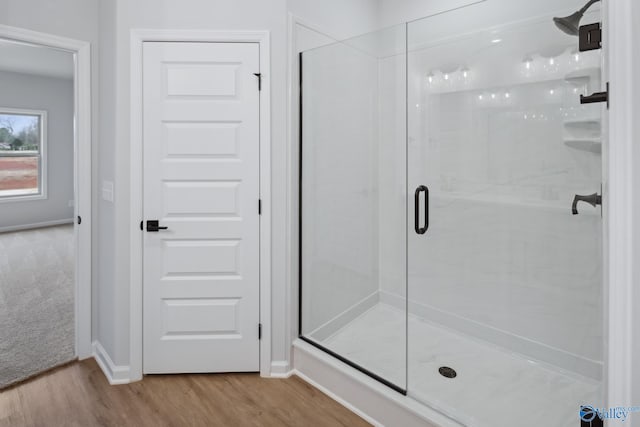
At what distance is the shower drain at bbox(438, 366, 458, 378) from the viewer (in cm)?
218

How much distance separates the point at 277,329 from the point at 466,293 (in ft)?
4.09

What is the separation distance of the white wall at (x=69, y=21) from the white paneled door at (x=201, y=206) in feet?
1.56

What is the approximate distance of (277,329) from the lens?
2387mm

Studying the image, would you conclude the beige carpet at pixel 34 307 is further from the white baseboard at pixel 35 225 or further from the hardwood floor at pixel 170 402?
the white baseboard at pixel 35 225

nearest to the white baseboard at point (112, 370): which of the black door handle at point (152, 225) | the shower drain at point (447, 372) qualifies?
the black door handle at point (152, 225)

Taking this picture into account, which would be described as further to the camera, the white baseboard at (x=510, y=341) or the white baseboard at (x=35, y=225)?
the white baseboard at (x=35, y=225)

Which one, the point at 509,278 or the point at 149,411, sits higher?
the point at 509,278

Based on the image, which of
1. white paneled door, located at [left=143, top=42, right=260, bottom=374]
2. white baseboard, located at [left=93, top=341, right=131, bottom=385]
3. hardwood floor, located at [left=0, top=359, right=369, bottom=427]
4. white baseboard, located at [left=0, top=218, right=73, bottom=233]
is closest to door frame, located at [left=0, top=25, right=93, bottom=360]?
white baseboard, located at [left=93, top=341, right=131, bottom=385]

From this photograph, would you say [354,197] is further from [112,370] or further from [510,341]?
[112,370]

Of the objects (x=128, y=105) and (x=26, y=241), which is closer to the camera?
(x=128, y=105)

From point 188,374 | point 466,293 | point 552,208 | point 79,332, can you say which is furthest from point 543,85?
point 79,332

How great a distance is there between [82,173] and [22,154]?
5039 millimetres

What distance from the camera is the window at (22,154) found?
6.11 meters

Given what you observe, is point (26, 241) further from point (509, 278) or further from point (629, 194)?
point (629, 194)
